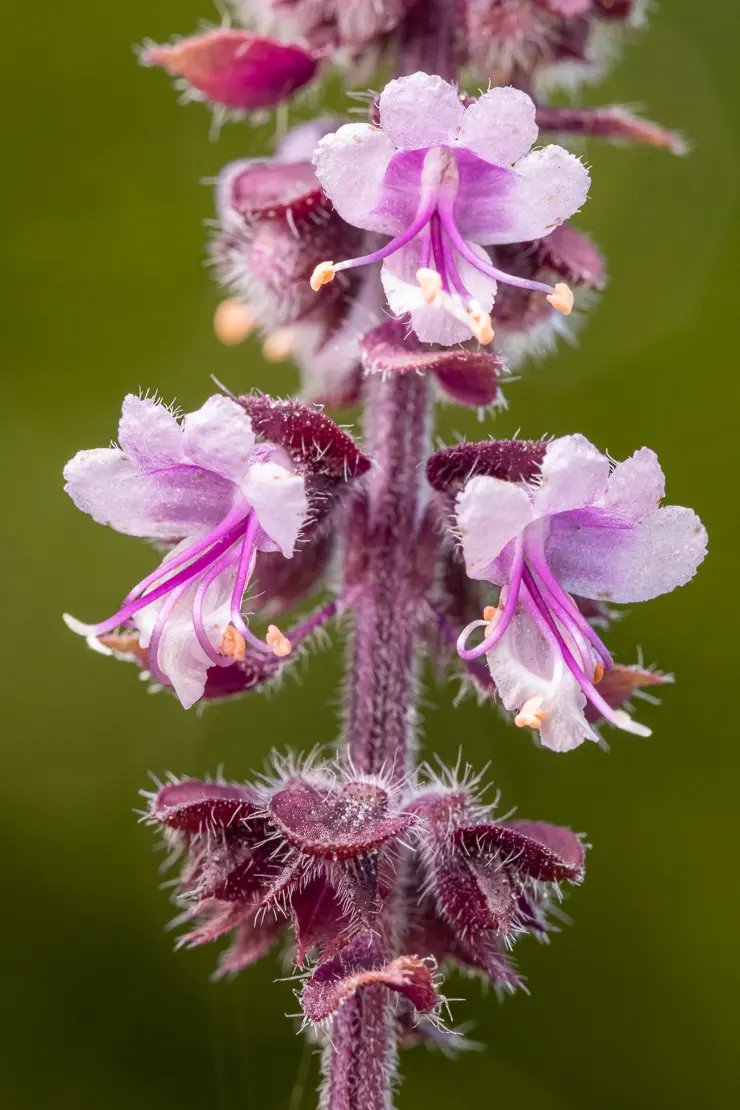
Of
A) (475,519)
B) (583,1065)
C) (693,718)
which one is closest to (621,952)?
(583,1065)

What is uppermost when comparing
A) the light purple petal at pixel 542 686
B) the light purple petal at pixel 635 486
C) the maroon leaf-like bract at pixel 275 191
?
the maroon leaf-like bract at pixel 275 191

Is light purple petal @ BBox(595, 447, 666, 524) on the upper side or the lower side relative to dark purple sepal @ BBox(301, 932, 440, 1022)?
upper

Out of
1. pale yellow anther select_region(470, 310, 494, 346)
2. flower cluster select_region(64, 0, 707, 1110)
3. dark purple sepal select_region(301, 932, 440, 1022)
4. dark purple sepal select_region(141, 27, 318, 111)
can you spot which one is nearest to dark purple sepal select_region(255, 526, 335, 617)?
flower cluster select_region(64, 0, 707, 1110)

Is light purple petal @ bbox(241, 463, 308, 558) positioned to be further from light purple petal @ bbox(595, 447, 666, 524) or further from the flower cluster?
light purple petal @ bbox(595, 447, 666, 524)

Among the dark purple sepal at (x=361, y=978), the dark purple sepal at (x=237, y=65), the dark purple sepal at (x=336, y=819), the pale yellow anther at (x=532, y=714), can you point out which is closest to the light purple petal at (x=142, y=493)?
the dark purple sepal at (x=336, y=819)

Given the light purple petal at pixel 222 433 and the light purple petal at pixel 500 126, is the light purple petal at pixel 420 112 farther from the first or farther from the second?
the light purple petal at pixel 222 433

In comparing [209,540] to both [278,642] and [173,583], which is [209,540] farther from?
[278,642]

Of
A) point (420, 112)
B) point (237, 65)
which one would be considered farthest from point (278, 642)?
point (237, 65)

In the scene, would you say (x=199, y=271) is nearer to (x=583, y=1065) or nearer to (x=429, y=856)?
(x=583, y=1065)
